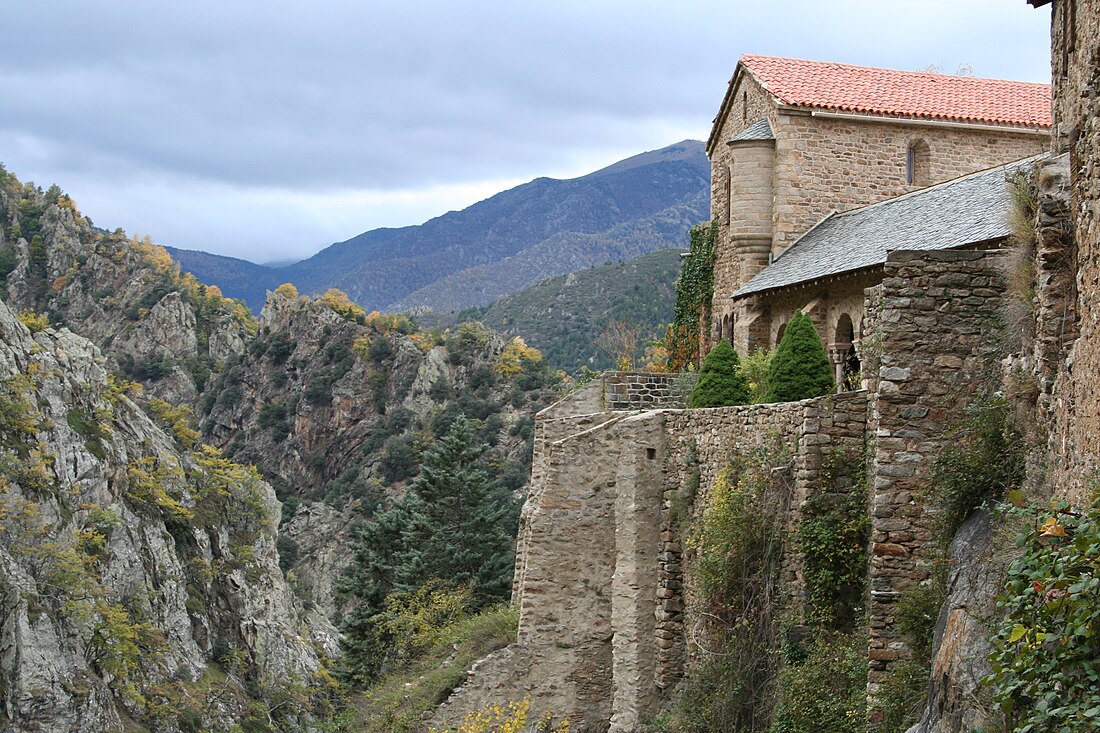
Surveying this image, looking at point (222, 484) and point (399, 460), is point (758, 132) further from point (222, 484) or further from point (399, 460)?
point (399, 460)

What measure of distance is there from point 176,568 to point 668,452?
1878 inches

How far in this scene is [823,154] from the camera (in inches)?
1005

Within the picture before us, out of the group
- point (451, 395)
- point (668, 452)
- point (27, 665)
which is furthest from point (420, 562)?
point (451, 395)

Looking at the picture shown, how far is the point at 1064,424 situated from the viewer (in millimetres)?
7281

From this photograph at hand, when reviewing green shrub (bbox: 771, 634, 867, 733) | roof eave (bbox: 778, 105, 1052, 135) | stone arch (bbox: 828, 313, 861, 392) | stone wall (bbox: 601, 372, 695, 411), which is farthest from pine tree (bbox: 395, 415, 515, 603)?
green shrub (bbox: 771, 634, 867, 733)

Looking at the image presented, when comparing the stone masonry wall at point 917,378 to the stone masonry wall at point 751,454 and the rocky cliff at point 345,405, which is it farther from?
the rocky cliff at point 345,405

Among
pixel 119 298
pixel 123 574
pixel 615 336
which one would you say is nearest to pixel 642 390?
pixel 123 574

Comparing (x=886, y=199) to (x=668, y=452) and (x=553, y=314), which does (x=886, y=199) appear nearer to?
(x=668, y=452)

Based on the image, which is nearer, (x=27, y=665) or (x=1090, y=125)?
(x=1090, y=125)

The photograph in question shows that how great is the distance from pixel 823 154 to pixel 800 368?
1057cm

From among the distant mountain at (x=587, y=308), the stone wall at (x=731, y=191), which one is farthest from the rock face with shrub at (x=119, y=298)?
the stone wall at (x=731, y=191)

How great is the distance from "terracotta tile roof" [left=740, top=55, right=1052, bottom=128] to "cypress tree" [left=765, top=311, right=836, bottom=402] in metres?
10.2

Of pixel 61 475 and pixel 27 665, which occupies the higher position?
pixel 61 475

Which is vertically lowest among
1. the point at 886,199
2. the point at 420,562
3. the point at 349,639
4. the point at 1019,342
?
the point at 349,639
